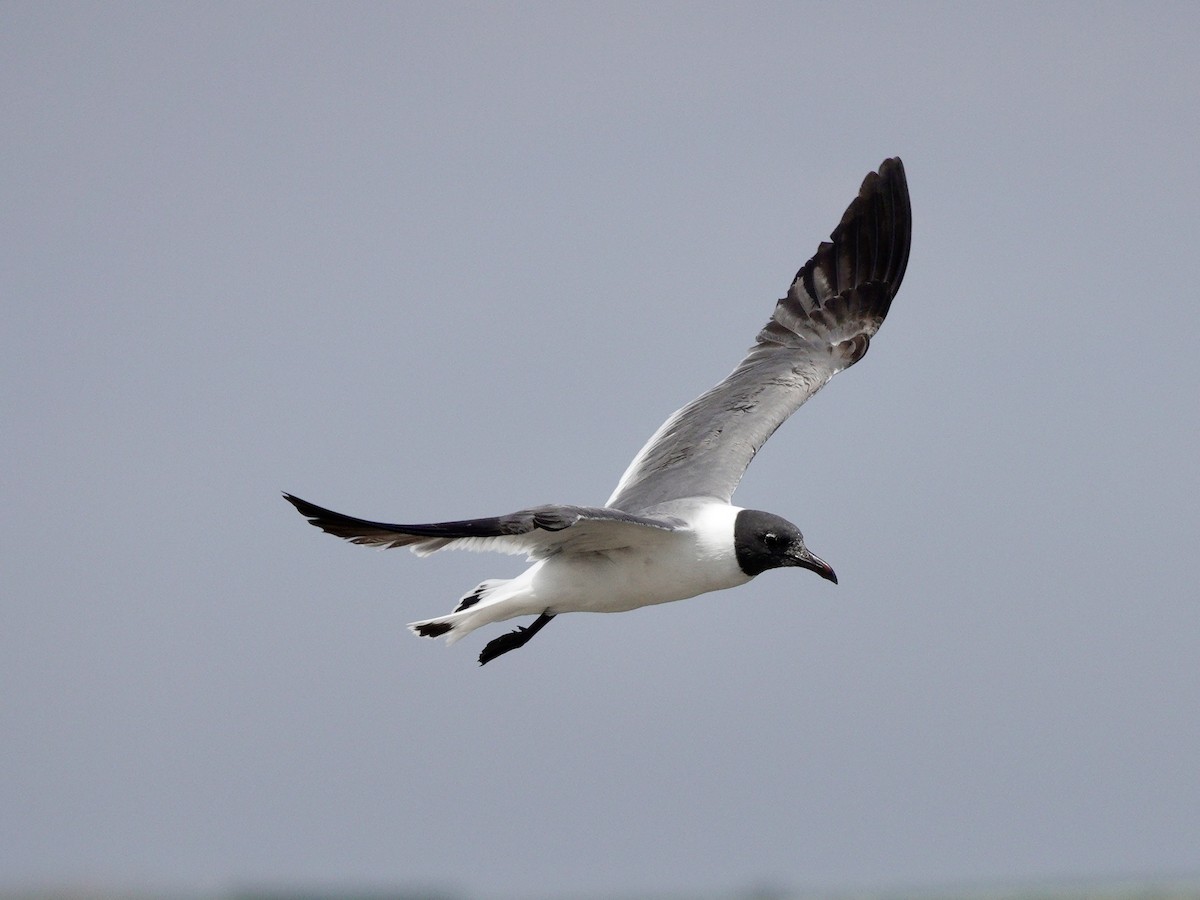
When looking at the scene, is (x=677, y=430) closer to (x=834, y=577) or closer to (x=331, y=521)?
(x=834, y=577)

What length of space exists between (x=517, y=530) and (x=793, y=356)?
5251 millimetres

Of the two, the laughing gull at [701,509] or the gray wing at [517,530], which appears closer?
the gray wing at [517,530]

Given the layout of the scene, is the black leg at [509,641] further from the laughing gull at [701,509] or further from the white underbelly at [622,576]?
the white underbelly at [622,576]

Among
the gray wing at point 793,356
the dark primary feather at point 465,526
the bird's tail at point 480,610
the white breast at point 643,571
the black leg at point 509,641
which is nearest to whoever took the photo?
the dark primary feather at point 465,526

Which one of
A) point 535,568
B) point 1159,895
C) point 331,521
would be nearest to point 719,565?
point 535,568

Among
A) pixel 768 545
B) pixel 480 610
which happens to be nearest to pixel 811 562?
pixel 768 545

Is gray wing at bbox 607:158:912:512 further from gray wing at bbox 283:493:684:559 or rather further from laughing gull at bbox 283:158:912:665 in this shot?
gray wing at bbox 283:493:684:559

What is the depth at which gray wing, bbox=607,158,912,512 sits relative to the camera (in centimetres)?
1138

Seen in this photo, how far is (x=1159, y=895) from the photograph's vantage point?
20.7 metres

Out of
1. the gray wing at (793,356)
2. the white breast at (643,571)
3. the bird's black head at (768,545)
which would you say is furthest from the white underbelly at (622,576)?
the gray wing at (793,356)

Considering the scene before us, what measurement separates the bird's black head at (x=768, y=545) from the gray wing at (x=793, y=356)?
944 millimetres

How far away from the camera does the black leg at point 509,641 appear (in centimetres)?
1069

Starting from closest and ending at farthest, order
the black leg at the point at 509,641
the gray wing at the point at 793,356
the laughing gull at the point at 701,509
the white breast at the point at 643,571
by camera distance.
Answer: the laughing gull at the point at 701,509
the white breast at the point at 643,571
the black leg at the point at 509,641
the gray wing at the point at 793,356

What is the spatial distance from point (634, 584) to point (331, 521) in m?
2.30
